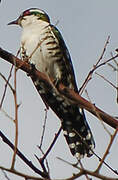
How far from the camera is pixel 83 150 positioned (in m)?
4.87

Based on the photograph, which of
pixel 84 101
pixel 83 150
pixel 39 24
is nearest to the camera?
pixel 84 101

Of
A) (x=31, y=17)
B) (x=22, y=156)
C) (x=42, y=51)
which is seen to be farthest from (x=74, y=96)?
(x=31, y=17)

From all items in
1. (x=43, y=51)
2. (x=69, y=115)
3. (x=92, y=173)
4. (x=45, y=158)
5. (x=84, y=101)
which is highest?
(x=43, y=51)

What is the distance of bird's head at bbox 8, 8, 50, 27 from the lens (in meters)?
6.50

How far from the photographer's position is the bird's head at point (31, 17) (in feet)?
21.3

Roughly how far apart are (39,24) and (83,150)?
7.12ft

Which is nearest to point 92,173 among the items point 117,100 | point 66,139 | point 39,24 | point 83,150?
point 117,100

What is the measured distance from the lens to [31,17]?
21.5 ft

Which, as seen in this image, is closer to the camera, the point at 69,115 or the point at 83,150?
the point at 83,150

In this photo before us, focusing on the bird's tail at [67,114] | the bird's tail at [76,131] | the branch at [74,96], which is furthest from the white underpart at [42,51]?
the branch at [74,96]

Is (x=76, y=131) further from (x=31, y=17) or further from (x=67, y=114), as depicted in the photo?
(x=31, y=17)

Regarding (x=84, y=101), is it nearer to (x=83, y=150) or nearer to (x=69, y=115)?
(x=83, y=150)

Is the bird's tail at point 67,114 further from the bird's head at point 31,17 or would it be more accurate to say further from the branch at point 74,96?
the branch at point 74,96

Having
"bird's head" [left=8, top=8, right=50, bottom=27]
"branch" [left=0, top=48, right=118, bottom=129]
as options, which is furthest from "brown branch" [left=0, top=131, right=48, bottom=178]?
"bird's head" [left=8, top=8, right=50, bottom=27]
